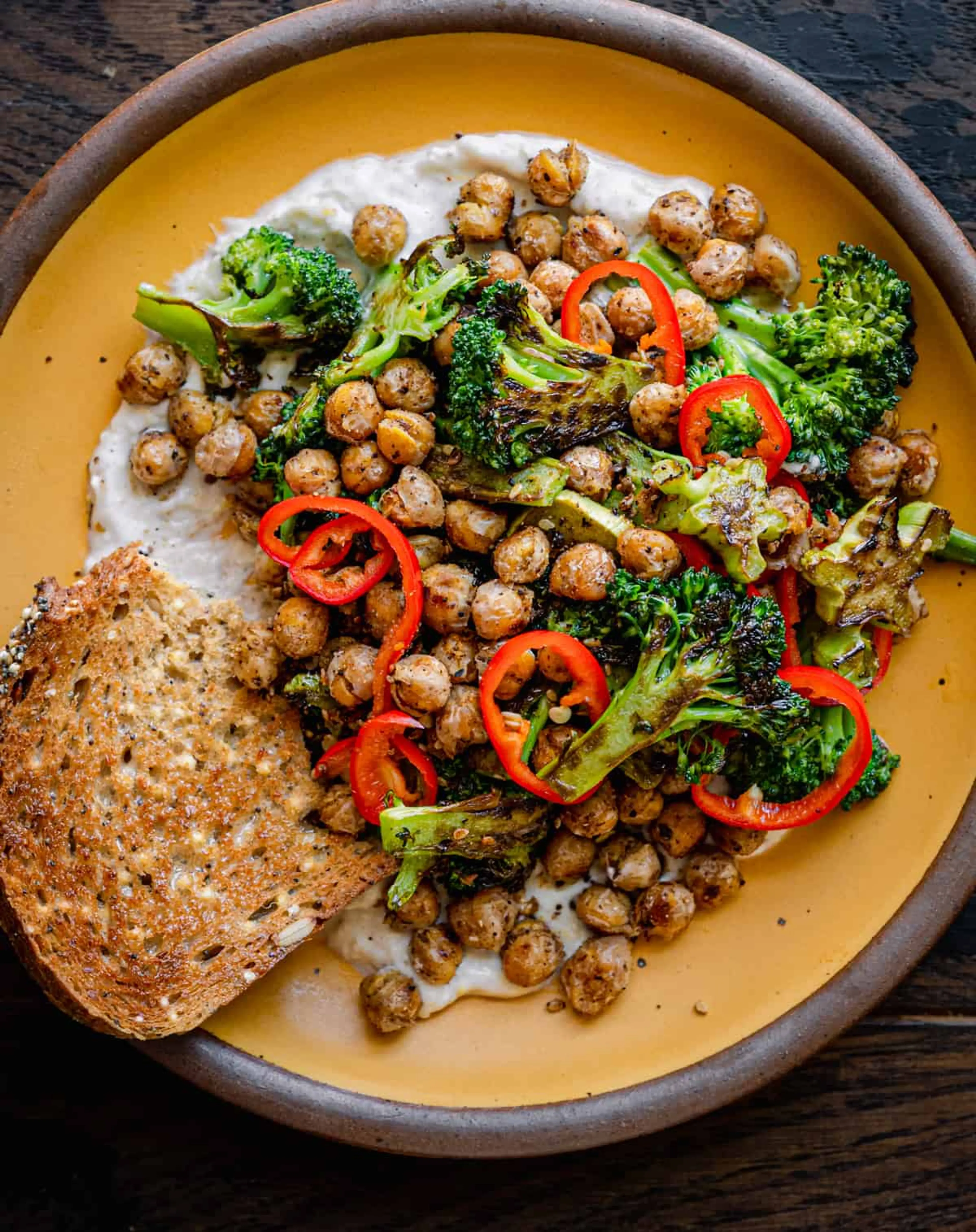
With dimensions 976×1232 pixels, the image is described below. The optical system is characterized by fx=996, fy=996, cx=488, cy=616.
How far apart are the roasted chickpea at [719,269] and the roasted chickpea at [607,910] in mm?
2152

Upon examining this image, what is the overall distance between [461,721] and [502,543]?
58cm

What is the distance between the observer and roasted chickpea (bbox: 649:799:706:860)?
11.6 ft

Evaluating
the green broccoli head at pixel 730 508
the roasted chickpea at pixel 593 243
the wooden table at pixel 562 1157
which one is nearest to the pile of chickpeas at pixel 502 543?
the roasted chickpea at pixel 593 243

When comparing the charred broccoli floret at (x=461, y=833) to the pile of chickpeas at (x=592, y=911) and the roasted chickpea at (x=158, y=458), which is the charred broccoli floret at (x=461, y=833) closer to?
the pile of chickpeas at (x=592, y=911)

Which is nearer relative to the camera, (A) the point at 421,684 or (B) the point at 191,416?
(A) the point at 421,684

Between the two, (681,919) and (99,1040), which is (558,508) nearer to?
(681,919)

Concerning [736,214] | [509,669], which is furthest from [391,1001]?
[736,214]

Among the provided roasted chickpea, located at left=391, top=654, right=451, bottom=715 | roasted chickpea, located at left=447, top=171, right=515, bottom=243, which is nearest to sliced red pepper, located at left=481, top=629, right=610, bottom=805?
roasted chickpea, located at left=391, top=654, right=451, bottom=715

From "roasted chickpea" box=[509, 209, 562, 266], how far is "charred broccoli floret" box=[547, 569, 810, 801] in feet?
4.18

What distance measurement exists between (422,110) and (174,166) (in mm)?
938

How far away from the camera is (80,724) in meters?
3.46

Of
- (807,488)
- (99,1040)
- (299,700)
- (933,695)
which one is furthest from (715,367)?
(99,1040)

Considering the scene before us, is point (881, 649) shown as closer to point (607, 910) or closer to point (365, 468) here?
point (607, 910)

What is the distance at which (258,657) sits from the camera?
3.41m
